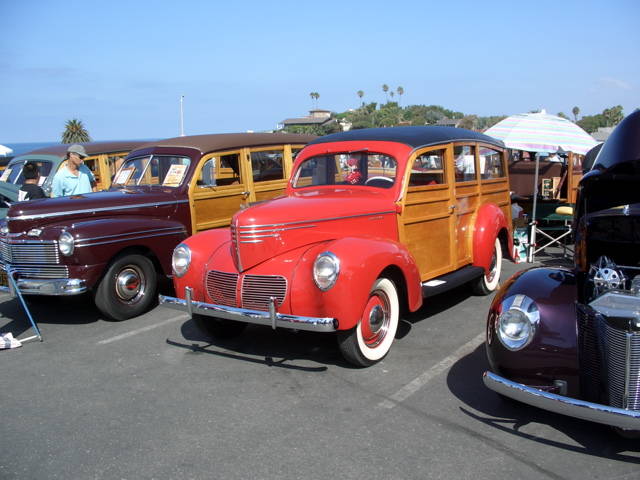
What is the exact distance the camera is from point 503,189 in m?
6.80

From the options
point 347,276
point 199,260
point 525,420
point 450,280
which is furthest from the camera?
point 450,280

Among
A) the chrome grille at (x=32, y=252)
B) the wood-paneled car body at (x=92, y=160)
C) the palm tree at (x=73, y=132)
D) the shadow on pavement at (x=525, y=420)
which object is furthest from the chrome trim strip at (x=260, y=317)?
the palm tree at (x=73, y=132)

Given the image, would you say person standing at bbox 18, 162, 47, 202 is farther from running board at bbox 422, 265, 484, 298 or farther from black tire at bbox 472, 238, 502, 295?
black tire at bbox 472, 238, 502, 295

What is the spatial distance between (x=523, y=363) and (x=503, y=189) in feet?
13.3

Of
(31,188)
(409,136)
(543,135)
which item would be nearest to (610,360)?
(409,136)

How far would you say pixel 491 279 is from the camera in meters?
6.48

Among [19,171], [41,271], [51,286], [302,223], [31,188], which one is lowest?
[51,286]

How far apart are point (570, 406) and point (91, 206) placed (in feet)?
16.5

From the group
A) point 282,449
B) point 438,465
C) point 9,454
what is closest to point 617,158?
point 438,465

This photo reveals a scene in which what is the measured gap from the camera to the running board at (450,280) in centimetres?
496

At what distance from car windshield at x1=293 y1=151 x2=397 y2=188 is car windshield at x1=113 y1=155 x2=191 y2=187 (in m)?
1.78

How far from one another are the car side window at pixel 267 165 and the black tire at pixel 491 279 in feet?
9.83

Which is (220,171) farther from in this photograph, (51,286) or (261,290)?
(261,290)

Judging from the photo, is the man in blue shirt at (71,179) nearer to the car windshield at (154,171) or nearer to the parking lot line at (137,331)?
the car windshield at (154,171)
